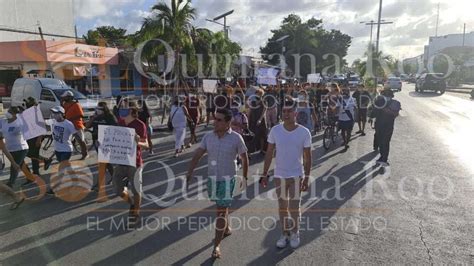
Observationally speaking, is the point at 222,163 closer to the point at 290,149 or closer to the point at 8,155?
the point at 290,149

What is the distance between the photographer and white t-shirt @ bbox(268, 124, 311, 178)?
4801 millimetres

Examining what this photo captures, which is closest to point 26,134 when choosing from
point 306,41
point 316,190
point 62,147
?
point 62,147

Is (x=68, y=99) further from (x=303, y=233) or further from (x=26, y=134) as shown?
(x=303, y=233)

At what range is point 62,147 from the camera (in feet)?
23.0

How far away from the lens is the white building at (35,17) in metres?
38.4

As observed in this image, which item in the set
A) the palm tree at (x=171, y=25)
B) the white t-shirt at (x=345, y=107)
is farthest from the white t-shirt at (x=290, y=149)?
the palm tree at (x=171, y=25)

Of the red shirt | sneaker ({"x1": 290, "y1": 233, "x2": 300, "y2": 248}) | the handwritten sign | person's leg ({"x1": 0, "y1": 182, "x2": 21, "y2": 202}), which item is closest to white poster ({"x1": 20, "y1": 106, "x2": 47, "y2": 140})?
person's leg ({"x1": 0, "y1": 182, "x2": 21, "y2": 202})

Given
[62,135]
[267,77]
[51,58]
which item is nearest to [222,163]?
[62,135]

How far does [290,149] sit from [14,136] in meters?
5.10

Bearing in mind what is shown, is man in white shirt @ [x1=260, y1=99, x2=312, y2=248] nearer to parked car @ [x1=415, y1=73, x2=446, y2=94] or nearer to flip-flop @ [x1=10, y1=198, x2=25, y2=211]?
flip-flop @ [x1=10, y1=198, x2=25, y2=211]

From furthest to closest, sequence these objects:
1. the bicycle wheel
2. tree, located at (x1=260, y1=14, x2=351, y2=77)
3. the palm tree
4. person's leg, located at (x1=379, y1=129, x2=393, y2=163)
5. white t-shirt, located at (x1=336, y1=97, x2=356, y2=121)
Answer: tree, located at (x1=260, y1=14, x2=351, y2=77) < the palm tree < the bicycle wheel < white t-shirt, located at (x1=336, y1=97, x2=356, y2=121) < person's leg, located at (x1=379, y1=129, x2=393, y2=163)

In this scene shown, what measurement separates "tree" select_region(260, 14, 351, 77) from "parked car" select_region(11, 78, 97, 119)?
126 ft

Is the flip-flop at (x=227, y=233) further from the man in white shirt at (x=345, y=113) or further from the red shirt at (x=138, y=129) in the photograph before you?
the man in white shirt at (x=345, y=113)

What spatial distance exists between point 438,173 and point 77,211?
24.1ft
